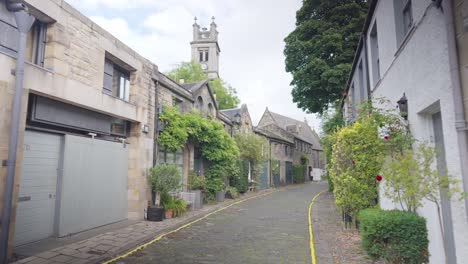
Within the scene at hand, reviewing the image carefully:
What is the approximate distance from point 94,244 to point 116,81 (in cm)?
526

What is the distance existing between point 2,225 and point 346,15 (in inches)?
785

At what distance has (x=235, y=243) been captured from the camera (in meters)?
7.60

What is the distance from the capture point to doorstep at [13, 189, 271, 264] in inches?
232

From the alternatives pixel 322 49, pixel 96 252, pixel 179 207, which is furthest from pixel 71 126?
pixel 322 49

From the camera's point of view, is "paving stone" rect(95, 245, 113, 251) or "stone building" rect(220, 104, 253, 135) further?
"stone building" rect(220, 104, 253, 135)

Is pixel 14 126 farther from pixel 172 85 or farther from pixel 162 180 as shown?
pixel 172 85

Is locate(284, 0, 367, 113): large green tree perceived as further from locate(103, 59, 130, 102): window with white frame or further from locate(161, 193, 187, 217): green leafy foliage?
locate(103, 59, 130, 102): window with white frame

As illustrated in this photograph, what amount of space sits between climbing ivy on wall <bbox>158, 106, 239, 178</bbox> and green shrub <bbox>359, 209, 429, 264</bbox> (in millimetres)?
8419

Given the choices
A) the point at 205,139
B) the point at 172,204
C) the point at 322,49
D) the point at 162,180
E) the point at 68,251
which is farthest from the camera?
the point at 322,49

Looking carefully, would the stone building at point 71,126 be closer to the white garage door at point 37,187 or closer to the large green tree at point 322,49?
the white garage door at point 37,187

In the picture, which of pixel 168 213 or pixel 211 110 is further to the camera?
pixel 211 110

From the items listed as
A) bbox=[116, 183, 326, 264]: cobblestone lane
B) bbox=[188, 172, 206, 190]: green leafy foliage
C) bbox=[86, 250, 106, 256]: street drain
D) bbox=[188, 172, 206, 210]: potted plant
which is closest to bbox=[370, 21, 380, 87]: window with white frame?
bbox=[116, 183, 326, 264]: cobblestone lane

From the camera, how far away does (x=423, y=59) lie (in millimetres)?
4812

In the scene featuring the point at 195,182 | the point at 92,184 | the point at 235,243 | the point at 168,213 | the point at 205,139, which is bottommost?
the point at 235,243
